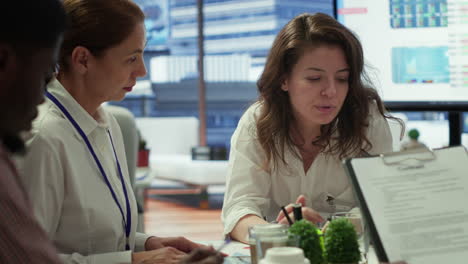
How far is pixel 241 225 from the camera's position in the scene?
Answer: 1.86 m

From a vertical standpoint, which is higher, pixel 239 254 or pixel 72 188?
pixel 72 188

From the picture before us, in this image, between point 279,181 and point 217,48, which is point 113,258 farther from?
point 217,48

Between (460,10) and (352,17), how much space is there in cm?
39

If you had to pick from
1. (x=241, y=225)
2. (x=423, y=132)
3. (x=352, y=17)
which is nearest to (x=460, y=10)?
(x=352, y=17)

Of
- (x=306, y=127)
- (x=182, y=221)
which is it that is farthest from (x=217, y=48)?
(x=306, y=127)

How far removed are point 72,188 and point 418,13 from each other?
1.45 m

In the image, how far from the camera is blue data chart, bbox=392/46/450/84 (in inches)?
89.8

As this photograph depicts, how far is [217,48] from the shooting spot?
23.5 ft

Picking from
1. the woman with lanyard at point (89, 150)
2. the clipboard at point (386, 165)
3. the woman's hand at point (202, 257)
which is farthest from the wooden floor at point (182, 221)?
the woman's hand at point (202, 257)

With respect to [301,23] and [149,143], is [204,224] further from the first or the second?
[301,23]

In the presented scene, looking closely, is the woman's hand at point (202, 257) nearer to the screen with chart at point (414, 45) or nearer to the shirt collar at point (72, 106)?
the shirt collar at point (72, 106)

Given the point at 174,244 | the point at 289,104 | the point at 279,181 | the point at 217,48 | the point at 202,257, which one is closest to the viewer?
the point at 202,257

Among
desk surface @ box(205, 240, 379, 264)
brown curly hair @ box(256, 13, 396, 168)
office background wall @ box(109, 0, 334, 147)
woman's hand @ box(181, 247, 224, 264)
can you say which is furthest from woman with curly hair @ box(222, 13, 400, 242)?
office background wall @ box(109, 0, 334, 147)

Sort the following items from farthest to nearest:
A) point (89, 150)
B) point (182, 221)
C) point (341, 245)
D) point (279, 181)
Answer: point (182, 221) < point (279, 181) < point (89, 150) < point (341, 245)
